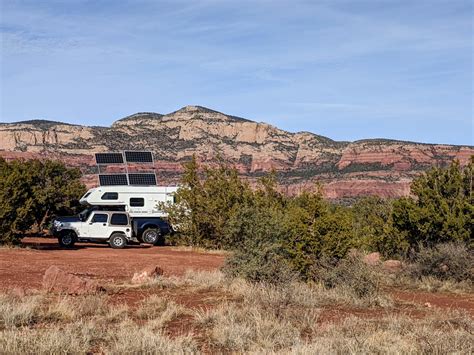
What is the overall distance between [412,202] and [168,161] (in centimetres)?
6263

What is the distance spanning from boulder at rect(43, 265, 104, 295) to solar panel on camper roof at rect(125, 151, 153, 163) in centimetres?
2455

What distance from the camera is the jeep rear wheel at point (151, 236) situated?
32.1m

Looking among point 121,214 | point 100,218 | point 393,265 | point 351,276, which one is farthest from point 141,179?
point 351,276

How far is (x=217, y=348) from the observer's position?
8.23 m

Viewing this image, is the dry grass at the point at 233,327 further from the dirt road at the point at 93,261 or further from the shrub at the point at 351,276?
the dirt road at the point at 93,261

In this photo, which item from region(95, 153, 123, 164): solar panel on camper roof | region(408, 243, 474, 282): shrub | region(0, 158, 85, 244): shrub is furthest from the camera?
region(95, 153, 123, 164): solar panel on camper roof

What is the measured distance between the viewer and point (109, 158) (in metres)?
37.7

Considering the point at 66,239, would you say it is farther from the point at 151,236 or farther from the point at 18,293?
the point at 18,293

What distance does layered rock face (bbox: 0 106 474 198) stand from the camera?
278 ft

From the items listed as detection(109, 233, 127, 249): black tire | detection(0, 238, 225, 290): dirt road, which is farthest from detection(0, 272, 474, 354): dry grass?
detection(109, 233, 127, 249): black tire

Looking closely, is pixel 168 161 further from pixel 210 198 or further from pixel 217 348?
pixel 217 348

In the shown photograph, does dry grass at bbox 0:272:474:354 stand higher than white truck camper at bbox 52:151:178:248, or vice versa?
white truck camper at bbox 52:151:178:248

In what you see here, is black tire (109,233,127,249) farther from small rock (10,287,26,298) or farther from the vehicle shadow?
small rock (10,287,26,298)

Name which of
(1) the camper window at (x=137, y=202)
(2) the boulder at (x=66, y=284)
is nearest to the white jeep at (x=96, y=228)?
(1) the camper window at (x=137, y=202)
